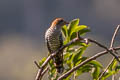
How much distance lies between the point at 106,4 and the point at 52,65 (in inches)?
4120

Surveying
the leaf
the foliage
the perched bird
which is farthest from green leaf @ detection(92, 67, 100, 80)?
the perched bird

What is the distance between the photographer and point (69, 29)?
3412 mm

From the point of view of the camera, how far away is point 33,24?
110125mm

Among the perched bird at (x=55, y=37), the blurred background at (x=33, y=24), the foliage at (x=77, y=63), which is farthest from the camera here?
the blurred background at (x=33, y=24)

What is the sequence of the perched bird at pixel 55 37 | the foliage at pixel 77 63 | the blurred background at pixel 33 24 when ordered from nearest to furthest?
1. the foliage at pixel 77 63
2. the perched bird at pixel 55 37
3. the blurred background at pixel 33 24

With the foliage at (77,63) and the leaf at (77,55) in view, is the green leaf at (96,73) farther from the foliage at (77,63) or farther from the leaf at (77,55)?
the leaf at (77,55)

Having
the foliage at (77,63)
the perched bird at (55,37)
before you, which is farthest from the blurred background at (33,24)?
the foliage at (77,63)

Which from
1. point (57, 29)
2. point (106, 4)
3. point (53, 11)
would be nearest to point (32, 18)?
point (53, 11)

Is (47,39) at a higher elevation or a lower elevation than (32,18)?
higher

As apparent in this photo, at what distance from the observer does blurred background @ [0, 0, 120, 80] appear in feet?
291

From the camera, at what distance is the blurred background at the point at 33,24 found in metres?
88.7

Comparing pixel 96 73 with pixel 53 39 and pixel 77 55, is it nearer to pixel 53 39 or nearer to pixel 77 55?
pixel 77 55

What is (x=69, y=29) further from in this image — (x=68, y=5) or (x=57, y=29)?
(x=68, y=5)

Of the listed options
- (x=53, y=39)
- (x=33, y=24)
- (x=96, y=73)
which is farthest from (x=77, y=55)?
(x=33, y=24)
